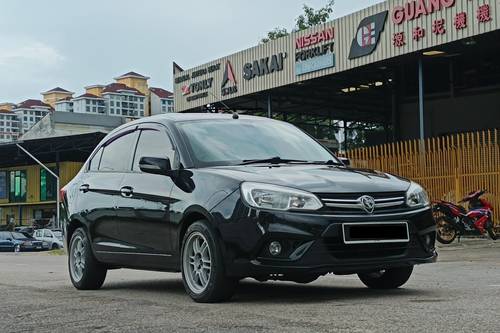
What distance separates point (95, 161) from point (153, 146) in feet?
4.71

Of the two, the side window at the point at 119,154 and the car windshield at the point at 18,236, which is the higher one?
the side window at the point at 119,154

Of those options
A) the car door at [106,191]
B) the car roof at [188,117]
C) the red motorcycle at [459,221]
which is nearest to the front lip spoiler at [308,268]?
the car roof at [188,117]

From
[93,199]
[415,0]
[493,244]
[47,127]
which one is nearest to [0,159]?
[47,127]

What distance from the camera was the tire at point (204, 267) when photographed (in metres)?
5.91

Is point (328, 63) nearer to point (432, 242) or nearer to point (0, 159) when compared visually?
point (432, 242)

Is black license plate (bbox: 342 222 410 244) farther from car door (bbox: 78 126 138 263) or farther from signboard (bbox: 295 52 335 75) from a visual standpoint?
signboard (bbox: 295 52 335 75)

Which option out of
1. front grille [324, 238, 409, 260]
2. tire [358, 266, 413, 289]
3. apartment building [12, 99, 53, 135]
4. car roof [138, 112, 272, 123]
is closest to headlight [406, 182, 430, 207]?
front grille [324, 238, 409, 260]

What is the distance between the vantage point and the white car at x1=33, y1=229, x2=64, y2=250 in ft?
134

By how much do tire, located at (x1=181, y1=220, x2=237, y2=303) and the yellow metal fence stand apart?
12829mm

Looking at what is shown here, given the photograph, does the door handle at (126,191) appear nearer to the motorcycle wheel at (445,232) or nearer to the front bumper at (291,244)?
the front bumper at (291,244)

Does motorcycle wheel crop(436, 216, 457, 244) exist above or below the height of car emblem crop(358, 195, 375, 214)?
below

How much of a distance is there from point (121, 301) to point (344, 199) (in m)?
2.22

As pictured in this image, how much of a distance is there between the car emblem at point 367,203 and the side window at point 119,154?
2.67 meters

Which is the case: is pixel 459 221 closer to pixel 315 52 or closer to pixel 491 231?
pixel 491 231
